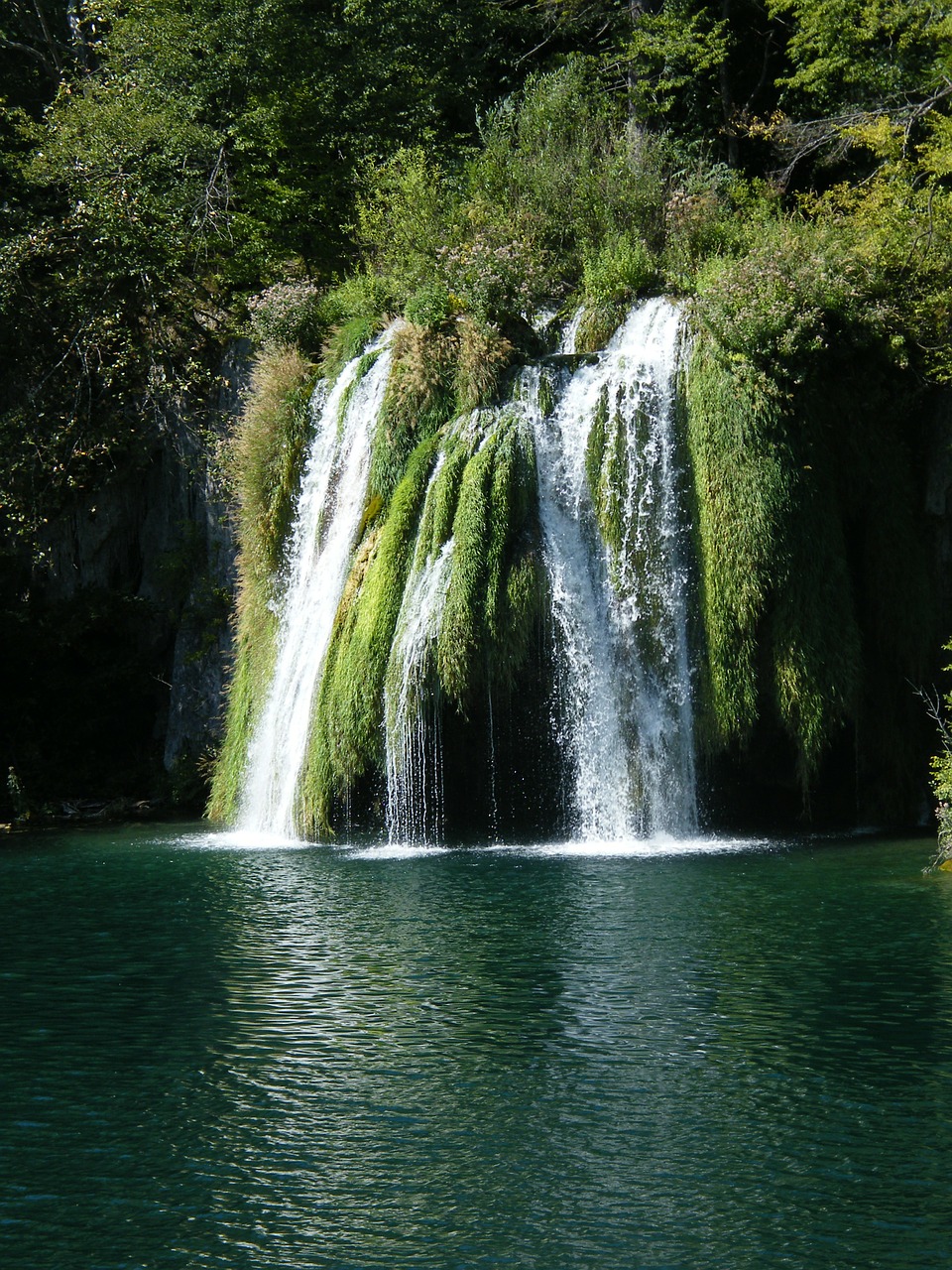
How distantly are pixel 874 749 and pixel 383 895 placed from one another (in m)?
6.54

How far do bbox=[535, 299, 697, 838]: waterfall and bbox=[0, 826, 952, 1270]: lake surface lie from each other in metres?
2.78

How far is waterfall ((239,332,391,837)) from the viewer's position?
50.3ft

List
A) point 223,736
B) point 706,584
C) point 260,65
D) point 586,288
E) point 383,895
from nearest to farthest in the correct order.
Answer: point 383,895 → point 706,584 → point 586,288 → point 223,736 → point 260,65

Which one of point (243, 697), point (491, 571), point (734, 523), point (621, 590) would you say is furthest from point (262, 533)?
point (734, 523)

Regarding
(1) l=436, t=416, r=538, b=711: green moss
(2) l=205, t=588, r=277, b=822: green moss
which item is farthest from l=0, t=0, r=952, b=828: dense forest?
(1) l=436, t=416, r=538, b=711: green moss

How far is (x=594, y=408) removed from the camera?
15078 mm

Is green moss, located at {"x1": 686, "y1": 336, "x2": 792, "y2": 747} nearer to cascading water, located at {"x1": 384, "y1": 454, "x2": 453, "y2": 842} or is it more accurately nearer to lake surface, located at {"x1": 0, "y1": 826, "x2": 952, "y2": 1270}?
cascading water, located at {"x1": 384, "y1": 454, "x2": 453, "y2": 842}

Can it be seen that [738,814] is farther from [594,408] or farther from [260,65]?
[260,65]

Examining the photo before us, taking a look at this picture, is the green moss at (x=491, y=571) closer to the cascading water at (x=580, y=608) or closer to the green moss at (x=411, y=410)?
the cascading water at (x=580, y=608)

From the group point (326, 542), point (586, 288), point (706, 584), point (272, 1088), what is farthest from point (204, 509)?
point (272, 1088)

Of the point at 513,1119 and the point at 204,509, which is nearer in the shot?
the point at 513,1119

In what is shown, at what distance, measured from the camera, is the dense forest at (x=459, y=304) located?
48.1ft

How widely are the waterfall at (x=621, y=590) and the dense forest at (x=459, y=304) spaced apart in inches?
15.2

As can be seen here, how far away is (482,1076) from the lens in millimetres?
6559
